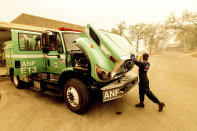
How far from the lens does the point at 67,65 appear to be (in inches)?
129

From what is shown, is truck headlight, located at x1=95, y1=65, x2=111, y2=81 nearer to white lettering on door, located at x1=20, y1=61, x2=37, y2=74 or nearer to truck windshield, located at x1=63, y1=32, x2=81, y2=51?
truck windshield, located at x1=63, y1=32, x2=81, y2=51

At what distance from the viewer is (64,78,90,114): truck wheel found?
2.75m

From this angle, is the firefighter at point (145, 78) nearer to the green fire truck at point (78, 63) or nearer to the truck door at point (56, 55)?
the green fire truck at point (78, 63)

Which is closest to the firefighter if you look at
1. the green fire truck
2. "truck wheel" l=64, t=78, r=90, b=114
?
the green fire truck

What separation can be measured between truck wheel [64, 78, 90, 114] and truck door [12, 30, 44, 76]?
173cm

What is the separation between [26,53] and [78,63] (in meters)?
2.19

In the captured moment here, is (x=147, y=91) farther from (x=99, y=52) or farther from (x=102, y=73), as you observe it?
(x=99, y=52)

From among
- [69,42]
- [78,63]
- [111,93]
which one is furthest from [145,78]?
[69,42]

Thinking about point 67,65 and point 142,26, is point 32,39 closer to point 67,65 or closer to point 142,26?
point 67,65

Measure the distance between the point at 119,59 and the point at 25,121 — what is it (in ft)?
8.83

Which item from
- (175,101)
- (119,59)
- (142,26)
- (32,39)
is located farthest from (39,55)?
(142,26)

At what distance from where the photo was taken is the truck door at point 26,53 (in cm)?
378

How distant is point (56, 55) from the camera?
11.7ft

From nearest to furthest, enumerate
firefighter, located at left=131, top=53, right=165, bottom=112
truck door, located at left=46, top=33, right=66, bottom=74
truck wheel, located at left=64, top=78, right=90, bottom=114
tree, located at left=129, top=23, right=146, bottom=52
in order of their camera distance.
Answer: truck wheel, located at left=64, top=78, right=90, bottom=114 < firefighter, located at left=131, top=53, right=165, bottom=112 < truck door, located at left=46, top=33, right=66, bottom=74 < tree, located at left=129, top=23, right=146, bottom=52
